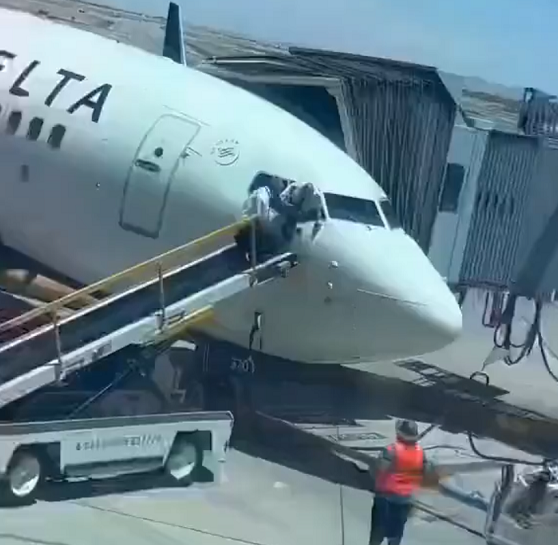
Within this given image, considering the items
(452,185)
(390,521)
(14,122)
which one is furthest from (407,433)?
(14,122)

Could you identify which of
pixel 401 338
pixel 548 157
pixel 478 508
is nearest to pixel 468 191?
pixel 548 157

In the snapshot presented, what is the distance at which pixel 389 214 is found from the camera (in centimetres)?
820

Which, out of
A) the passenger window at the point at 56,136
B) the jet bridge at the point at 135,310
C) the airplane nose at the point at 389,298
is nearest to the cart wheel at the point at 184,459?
the jet bridge at the point at 135,310

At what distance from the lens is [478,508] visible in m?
6.66

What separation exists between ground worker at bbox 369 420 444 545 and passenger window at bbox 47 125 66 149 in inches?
163

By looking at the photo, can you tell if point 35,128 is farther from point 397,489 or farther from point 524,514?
point 524,514

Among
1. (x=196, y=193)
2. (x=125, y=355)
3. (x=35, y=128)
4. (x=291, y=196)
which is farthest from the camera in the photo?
(x=35, y=128)

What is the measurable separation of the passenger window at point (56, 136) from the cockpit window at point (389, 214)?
296 cm

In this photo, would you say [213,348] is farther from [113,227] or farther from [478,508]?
[478,508]

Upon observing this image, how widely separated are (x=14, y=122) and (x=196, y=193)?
214cm

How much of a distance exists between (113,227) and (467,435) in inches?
147

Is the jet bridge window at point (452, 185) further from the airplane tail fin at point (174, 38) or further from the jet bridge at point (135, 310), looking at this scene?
the airplane tail fin at point (174, 38)

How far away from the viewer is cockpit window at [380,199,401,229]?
8.13m

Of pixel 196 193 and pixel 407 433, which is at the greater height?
pixel 196 193
